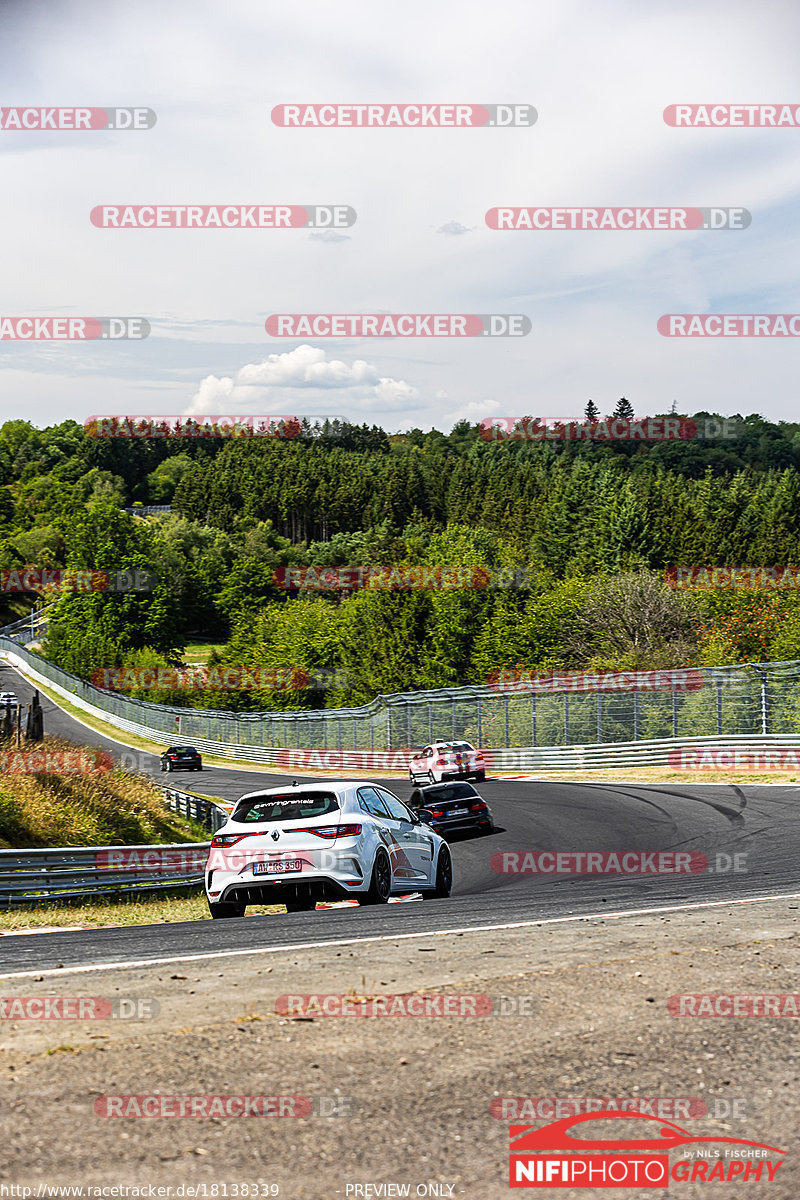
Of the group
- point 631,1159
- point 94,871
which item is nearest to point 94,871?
point 94,871

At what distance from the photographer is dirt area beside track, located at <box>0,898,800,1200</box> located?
3.95m

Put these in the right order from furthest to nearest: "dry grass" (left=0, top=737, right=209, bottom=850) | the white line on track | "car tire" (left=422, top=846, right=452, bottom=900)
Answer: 1. "dry grass" (left=0, top=737, right=209, bottom=850)
2. "car tire" (left=422, top=846, right=452, bottom=900)
3. the white line on track

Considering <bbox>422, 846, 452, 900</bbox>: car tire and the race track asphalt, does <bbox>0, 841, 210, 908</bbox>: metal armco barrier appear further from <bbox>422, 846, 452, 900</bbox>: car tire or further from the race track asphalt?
<bbox>422, 846, 452, 900</bbox>: car tire

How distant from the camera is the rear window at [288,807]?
38.2ft

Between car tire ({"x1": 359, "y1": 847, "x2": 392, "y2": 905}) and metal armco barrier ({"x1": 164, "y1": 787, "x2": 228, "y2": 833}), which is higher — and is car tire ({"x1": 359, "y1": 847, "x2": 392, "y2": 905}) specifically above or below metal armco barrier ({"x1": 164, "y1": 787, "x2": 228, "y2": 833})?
Result: above

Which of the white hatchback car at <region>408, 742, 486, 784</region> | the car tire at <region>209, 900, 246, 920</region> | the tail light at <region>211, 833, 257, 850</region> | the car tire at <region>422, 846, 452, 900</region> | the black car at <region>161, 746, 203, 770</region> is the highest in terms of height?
the tail light at <region>211, 833, 257, 850</region>

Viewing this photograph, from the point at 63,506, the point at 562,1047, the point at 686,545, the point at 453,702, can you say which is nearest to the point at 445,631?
the point at 686,545

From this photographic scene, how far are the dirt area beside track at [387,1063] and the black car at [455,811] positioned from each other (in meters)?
15.4

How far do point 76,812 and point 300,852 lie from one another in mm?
9252

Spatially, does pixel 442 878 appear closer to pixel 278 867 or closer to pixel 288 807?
pixel 288 807

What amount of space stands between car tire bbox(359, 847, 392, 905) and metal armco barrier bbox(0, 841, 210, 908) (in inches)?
195

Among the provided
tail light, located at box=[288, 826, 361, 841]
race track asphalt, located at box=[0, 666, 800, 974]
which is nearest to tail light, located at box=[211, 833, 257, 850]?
tail light, located at box=[288, 826, 361, 841]

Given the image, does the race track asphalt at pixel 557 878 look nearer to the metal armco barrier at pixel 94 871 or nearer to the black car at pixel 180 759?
the metal armco barrier at pixel 94 871

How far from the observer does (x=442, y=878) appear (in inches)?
557
